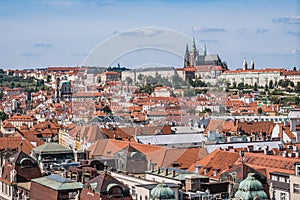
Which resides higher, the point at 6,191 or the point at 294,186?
the point at 294,186

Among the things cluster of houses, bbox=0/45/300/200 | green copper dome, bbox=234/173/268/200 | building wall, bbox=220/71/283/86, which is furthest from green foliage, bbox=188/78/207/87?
building wall, bbox=220/71/283/86

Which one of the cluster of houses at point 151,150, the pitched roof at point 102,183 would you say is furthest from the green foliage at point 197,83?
the pitched roof at point 102,183

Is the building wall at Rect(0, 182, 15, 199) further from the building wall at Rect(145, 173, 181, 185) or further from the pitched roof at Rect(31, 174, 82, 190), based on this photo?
the building wall at Rect(145, 173, 181, 185)

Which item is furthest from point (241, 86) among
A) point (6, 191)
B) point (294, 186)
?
point (294, 186)

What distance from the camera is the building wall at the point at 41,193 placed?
2241 centimetres

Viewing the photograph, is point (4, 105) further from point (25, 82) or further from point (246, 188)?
point (246, 188)

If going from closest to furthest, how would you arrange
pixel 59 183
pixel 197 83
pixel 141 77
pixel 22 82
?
pixel 59 183
pixel 141 77
pixel 197 83
pixel 22 82

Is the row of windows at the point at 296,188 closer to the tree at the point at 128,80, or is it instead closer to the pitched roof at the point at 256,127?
the pitched roof at the point at 256,127

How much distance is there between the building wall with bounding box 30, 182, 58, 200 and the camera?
22413 mm

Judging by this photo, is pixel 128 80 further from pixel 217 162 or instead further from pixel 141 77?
pixel 217 162

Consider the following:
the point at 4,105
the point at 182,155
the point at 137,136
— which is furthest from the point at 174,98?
the point at 4,105

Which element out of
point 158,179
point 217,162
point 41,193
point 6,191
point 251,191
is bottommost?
point 6,191

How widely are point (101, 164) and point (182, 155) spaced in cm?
415

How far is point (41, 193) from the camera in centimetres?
2334
